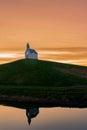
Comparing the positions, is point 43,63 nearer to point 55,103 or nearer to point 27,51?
point 27,51

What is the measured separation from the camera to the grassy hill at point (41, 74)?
3866 inches

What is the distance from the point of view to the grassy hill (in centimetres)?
9819

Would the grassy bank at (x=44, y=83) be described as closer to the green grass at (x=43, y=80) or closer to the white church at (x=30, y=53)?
the green grass at (x=43, y=80)

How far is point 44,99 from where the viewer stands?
7519 centimetres

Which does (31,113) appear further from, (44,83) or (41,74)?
(41,74)

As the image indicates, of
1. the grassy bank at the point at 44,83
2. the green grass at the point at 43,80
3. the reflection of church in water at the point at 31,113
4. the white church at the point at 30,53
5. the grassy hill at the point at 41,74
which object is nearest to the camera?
the reflection of church in water at the point at 31,113

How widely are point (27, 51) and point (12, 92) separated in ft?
175

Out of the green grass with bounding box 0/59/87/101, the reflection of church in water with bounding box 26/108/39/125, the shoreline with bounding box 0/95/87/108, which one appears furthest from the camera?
the green grass with bounding box 0/59/87/101

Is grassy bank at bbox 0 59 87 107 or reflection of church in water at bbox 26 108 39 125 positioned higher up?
grassy bank at bbox 0 59 87 107

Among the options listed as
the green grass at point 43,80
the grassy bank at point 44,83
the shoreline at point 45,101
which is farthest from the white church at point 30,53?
the shoreline at point 45,101

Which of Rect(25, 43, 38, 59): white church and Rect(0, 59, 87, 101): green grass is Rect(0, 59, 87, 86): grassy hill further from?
Rect(25, 43, 38, 59): white church

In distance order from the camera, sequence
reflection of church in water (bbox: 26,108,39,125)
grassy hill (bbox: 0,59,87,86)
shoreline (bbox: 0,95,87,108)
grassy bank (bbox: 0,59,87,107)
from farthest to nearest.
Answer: grassy hill (bbox: 0,59,87,86) → grassy bank (bbox: 0,59,87,107) → shoreline (bbox: 0,95,87,108) → reflection of church in water (bbox: 26,108,39,125)

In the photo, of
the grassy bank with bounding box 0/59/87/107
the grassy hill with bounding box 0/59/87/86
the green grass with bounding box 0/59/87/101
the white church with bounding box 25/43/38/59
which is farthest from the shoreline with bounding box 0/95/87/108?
the white church with bounding box 25/43/38/59

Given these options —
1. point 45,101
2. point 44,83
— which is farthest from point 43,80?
point 45,101
